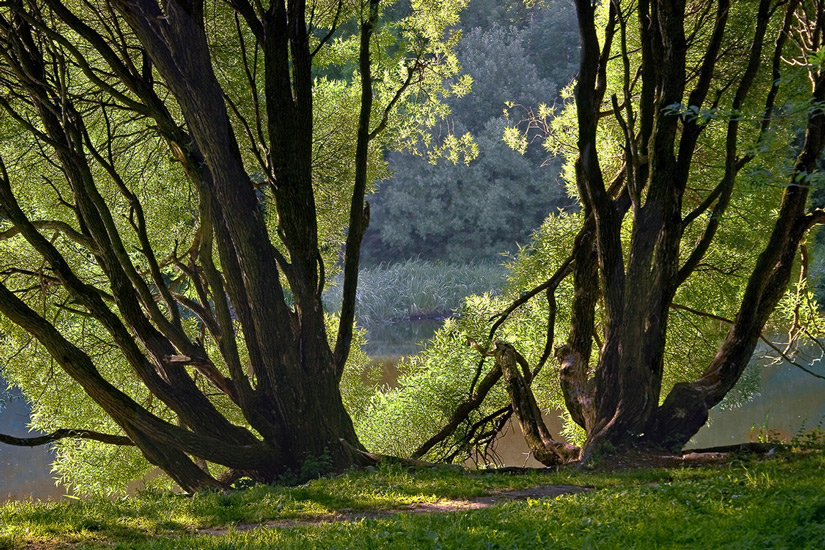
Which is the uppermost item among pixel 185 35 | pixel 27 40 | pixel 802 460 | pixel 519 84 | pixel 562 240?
pixel 519 84

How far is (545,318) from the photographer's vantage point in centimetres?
1420

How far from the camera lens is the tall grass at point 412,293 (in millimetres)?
31625

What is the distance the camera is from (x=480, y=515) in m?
5.11

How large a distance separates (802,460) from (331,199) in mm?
10269

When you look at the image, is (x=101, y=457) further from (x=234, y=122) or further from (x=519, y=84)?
(x=519, y=84)

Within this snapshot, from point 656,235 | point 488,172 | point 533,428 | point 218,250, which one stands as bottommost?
point 533,428

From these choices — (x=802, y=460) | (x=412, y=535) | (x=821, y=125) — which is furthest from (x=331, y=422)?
(x=821, y=125)

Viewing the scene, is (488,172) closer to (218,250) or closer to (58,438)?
(218,250)

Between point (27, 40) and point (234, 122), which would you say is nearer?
point (27, 40)

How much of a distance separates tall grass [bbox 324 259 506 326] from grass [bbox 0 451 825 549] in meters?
24.0

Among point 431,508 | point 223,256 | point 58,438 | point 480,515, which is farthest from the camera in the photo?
point 223,256

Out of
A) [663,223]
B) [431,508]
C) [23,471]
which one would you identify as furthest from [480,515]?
[23,471]

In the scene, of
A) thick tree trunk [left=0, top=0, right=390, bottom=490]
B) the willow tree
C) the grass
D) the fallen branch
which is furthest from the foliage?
the grass

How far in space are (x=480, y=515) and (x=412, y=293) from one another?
27.2m
